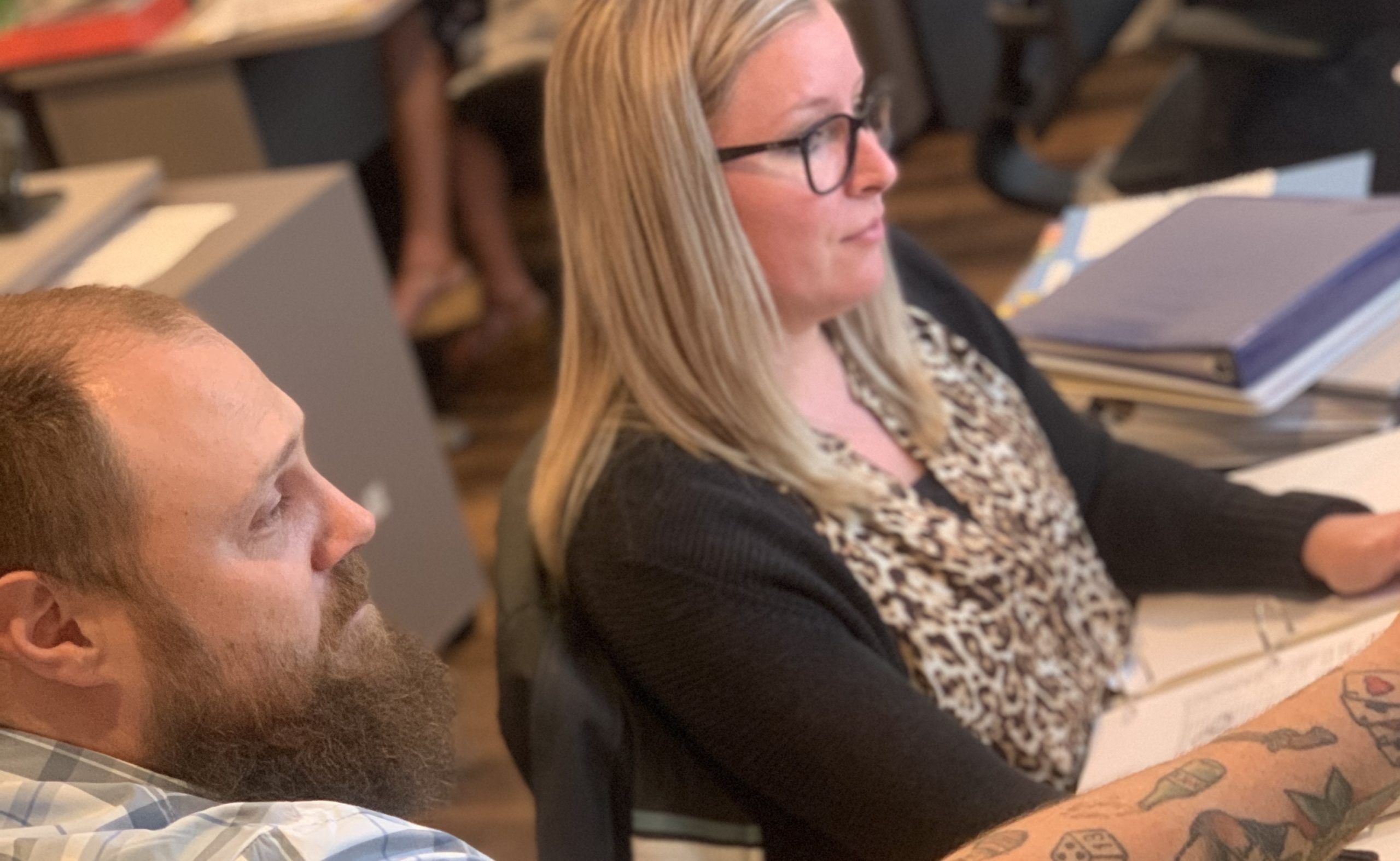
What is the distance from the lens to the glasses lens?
3.60 feet

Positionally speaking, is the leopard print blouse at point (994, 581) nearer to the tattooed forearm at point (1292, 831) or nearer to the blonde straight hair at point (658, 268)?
the blonde straight hair at point (658, 268)

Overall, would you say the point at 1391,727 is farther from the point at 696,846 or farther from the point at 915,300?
the point at 915,300

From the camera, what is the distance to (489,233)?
3.59 metres

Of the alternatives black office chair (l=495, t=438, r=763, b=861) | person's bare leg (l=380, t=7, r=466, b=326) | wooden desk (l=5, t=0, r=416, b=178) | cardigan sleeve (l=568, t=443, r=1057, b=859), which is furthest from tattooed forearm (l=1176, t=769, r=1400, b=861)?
person's bare leg (l=380, t=7, r=466, b=326)

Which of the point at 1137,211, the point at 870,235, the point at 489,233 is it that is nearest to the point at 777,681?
the point at 870,235

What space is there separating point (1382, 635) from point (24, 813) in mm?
728

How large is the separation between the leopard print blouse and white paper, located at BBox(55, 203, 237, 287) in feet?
3.51

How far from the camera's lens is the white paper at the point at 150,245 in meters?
1.85

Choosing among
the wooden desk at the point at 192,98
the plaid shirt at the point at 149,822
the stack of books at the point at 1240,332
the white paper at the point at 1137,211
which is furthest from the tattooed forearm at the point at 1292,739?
the wooden desk at the point at 192,98

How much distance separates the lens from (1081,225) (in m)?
1.68

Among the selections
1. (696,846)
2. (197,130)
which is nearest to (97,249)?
(197,130)

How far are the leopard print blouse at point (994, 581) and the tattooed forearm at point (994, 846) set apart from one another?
0.97 feet

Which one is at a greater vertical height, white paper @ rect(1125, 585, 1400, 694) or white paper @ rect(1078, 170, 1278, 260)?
white paper @ rect(1078, 170, 1278, 260)

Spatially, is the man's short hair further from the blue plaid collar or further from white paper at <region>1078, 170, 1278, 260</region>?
white paper at <region>1078, 170, 1278, 260</region>
